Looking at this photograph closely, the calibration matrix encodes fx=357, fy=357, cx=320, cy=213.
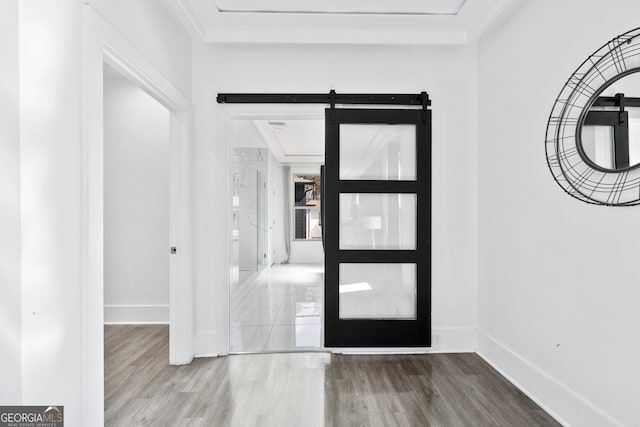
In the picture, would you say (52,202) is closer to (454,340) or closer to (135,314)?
(135,314)

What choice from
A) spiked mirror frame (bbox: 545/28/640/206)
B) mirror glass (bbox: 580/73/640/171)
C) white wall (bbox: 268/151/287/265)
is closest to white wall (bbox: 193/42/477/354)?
spiked mirror frame (bbox: 545/28/640/206)

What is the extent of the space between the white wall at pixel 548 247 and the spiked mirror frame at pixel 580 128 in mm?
63

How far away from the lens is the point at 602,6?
72.0 inches

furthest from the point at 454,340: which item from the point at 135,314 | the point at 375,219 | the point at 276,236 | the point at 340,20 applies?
the point at 276,236

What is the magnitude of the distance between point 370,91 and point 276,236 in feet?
21.4

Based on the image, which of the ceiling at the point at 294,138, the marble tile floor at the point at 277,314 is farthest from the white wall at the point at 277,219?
the marble tile floor at the point at 277,314

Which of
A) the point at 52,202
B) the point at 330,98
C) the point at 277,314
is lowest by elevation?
the point at 277,314

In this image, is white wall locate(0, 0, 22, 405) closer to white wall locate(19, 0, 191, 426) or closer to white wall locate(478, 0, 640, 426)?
white wall locate(19, 0, 191, 426)

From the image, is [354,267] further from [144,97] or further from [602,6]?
[144,97]

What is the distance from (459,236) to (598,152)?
4.88ft

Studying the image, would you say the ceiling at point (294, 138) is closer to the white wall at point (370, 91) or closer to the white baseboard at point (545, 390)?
the white wall at point (370, 91)

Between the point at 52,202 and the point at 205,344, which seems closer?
the point at 52,202

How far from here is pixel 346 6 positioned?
264 cm

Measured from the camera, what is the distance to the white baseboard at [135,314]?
3.90 metres
